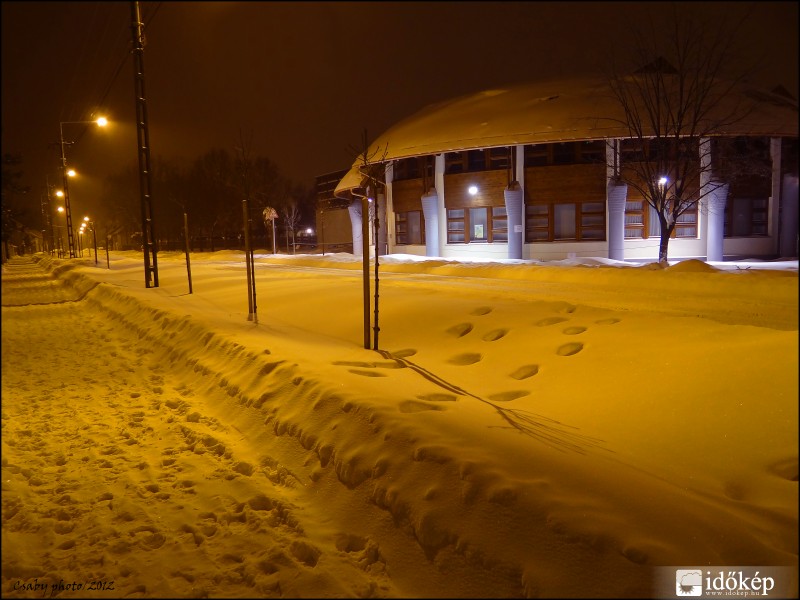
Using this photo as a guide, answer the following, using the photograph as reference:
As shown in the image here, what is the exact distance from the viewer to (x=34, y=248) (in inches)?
3868

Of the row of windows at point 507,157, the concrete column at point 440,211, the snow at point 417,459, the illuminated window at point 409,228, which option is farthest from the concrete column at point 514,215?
the snow at point 417,459

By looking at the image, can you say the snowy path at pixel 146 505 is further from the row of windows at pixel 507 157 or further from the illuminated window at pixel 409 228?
the illuminated window at pixel 409 228

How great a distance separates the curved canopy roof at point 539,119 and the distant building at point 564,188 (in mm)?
80

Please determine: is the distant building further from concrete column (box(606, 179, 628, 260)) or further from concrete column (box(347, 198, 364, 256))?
concrete column (box(347, 198, 364, 256))

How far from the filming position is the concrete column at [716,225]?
97.7 feet

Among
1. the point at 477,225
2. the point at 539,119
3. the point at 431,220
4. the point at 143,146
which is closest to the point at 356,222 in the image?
the point at 431,220

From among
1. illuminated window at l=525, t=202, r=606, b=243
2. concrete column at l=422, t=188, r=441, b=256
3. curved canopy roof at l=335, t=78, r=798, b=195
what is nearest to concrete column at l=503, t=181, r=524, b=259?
illuminated window at l=525, t=202, r=606, b=243

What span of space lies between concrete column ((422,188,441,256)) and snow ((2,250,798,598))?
83.6 feet

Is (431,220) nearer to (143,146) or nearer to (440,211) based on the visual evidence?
(440,211)

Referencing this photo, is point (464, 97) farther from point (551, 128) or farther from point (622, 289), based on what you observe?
point (622, 289)

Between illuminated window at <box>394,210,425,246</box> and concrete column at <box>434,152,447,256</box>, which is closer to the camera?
concrete column at <box>434,152,447,256</box>

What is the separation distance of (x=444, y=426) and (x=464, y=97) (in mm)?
39870

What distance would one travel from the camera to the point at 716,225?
3059cm

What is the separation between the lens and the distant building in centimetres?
3025
